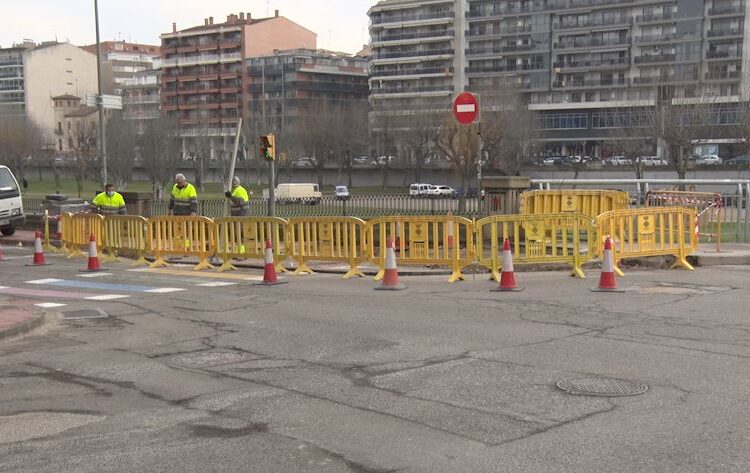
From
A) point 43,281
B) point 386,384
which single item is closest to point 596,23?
point 43,281

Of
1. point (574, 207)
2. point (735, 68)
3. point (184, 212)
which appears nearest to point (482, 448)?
point (574, 207)

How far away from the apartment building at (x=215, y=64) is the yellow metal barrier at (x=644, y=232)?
115m

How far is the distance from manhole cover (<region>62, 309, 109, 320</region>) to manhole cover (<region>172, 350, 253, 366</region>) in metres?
3.20

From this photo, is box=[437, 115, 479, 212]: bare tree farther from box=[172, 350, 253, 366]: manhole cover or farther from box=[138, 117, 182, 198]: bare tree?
box=[172, 350, 253, 366]: manhole cover

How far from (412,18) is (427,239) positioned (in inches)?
4269

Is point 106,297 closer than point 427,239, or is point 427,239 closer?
point 106,297

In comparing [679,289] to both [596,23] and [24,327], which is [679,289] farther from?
[596,23]

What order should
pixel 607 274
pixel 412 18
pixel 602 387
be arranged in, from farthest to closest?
pixel 412 18 < pixel 607 274 < pixel 602 387

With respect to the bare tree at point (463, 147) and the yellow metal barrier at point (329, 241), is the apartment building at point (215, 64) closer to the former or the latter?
the bare tree at point (463, 147)

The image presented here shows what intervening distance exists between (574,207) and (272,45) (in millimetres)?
122522

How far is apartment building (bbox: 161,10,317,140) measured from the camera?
128m

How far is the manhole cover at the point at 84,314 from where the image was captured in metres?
10.6

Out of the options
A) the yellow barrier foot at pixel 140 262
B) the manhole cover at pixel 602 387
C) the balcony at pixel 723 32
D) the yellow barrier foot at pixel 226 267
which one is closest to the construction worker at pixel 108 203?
the yellow barrier foot at pixel 140 262

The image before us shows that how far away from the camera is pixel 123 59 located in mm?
162875
